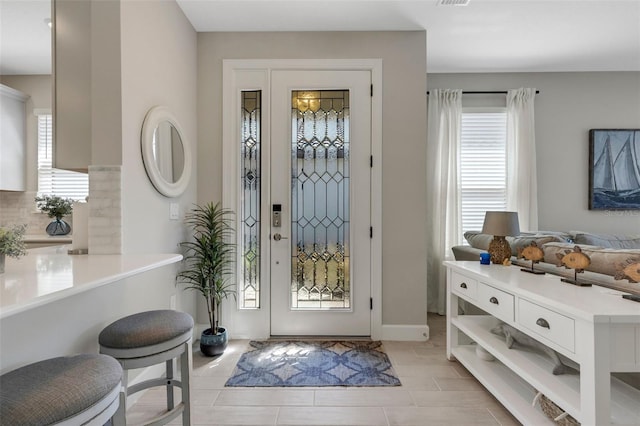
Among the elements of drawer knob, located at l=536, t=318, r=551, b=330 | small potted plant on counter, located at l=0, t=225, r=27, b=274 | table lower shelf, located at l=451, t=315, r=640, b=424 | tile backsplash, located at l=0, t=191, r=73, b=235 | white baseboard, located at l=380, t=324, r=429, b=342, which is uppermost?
tile backsplash, located at l=0, t=191, r=73, b=235

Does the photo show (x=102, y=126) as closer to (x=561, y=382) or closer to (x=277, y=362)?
(x=277, y=362)

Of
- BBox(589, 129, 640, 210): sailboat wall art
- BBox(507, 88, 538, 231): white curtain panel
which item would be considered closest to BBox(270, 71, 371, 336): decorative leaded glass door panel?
BBox(507, 88, 538, 231): white curtain panel

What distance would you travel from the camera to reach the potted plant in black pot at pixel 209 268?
97.8 inches

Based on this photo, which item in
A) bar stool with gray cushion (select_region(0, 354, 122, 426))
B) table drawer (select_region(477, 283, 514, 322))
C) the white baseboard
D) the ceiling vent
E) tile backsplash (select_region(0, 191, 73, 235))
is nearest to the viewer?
bar stool with gray cushion (select_region(0, 354, 122, 426))

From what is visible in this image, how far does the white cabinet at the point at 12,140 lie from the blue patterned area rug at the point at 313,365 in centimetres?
300

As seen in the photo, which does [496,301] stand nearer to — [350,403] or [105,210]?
[350,403]

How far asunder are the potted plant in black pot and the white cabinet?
208 centimetres

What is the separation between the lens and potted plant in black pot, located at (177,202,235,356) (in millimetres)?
2484

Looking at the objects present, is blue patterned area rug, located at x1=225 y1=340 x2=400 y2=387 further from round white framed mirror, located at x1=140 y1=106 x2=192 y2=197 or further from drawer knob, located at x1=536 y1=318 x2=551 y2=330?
round white framed mirror, located at x1=140 y1=106 x2=192 y2=197

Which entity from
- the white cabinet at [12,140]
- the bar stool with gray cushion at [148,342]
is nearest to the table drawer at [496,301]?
the bar stool with gray cushion at [148,342]

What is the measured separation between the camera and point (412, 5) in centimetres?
251

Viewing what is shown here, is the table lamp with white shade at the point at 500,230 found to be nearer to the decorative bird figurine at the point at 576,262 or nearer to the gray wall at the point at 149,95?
the decorative bird figurine at the point at 576,262

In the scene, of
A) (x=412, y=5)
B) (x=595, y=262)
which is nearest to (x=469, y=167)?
(x=412, y=5)

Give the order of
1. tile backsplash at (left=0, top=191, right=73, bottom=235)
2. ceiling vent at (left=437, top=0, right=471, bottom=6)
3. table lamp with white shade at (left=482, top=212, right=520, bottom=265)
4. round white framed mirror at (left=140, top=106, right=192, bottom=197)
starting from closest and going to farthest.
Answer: round white framed mirror at (left=140, top=106, right=192, bottom=197) → table lamp with white shade at (left=482, top=212, right=520, bottom=265) → ceiling vent at (left=437, top=0, right=471, bottom=6) → tile backsplash at (left=0, top=191, right=73, bottom=235)
